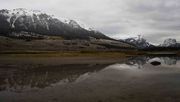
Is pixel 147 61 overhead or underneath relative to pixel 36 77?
underneath

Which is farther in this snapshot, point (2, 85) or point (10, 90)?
point (2, 85)

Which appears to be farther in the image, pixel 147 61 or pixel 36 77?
pixel 147 61

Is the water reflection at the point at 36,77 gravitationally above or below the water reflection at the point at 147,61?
above

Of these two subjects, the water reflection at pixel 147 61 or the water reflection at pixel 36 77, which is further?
the water reflection at pixel 147 61

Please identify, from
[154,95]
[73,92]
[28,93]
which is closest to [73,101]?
[73,92]

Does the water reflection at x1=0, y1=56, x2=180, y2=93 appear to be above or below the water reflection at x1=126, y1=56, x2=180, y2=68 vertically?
above

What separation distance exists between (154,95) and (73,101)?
656 cm

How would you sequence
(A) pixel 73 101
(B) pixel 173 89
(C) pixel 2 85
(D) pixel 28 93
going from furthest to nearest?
(C) pixel 2 85 < (B) pixel 173 89 < (D) pixel 28 93 < (A) pixel 73 101

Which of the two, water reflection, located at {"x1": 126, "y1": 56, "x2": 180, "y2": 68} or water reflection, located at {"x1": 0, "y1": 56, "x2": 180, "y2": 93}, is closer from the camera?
water reflection, located at {"x1": 0, "y1": 56, "x2": 180, "y2": 93}

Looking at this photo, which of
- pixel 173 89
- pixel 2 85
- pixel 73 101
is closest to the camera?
pixel 73 101

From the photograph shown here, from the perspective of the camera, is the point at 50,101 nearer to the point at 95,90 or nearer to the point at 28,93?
the point at 28,93

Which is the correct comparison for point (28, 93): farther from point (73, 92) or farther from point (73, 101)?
point (73, 101)

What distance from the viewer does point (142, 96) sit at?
1822 centimetres

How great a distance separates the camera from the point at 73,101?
16.6 meters
